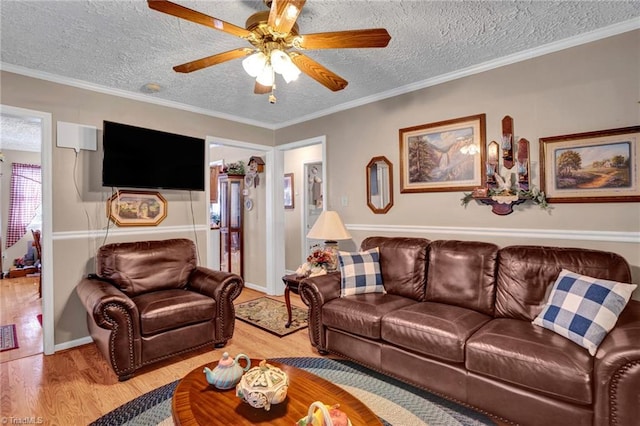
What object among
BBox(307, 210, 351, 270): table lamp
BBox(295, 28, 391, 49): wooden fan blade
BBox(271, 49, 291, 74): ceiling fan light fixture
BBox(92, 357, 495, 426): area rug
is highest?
BBox(295, 28, 391, 49): wooden fan blade

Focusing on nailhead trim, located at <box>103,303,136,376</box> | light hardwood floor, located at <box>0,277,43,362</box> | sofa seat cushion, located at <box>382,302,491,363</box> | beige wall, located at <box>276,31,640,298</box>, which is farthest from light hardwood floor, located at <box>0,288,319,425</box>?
beige wall, located at <box>276,31,640,298</box>

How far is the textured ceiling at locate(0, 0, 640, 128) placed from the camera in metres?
2.06

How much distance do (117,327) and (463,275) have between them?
8.81 ft

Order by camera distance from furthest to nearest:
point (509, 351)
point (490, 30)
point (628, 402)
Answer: point (490, 30)
point (509, 351)
point (628, 402)

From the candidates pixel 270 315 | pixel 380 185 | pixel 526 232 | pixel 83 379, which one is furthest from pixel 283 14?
pixel 270 315

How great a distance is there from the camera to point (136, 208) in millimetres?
3531

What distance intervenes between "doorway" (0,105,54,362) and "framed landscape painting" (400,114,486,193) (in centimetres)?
341

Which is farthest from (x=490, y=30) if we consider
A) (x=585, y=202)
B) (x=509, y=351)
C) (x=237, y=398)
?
(x=237, y=398)

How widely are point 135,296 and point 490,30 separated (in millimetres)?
3611

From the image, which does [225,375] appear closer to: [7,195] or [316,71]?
[316,71]

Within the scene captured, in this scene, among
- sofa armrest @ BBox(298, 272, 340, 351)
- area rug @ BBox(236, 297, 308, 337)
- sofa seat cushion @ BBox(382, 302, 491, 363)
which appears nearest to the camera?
sofa seat cushion @ BBox(382, 302, 491, 363)

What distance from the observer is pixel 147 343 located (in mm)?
2588

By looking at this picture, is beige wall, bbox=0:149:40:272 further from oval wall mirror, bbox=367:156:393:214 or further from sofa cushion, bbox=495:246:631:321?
sofa cushion, bbox=495:246:631:321

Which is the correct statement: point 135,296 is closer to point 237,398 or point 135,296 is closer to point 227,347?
point 227,347
